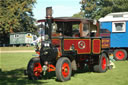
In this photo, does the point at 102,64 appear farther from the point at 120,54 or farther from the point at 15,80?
the point at 120,54

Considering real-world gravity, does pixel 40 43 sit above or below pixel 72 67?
above

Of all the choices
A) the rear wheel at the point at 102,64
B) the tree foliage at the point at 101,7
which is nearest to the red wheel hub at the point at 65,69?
the rear wheel at the point at 102,64

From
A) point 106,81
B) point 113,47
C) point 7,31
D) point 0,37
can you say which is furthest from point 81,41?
point 0,37

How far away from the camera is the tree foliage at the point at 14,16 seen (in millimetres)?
47572

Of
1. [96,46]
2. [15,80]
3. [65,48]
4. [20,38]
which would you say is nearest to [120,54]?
[96,46]

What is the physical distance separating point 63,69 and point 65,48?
882 millimetres

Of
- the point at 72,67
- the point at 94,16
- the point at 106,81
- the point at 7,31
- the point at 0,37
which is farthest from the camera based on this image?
the point at 94,16

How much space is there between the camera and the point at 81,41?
10.1 m

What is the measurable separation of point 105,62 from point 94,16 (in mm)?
45320

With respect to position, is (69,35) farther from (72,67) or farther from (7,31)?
(7,31)

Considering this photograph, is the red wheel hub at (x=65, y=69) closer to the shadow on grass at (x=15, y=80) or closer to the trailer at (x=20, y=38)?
the shadow on grass at (x=15, y=80)

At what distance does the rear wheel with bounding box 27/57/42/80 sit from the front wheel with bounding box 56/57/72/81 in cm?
102

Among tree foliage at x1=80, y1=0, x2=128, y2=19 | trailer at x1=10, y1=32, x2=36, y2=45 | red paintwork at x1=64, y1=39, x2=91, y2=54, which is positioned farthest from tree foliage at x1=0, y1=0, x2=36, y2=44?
red paintwork at x1=64, y1=39, x2=91, y2=54

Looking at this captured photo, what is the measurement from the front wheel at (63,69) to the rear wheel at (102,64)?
2.72 m
